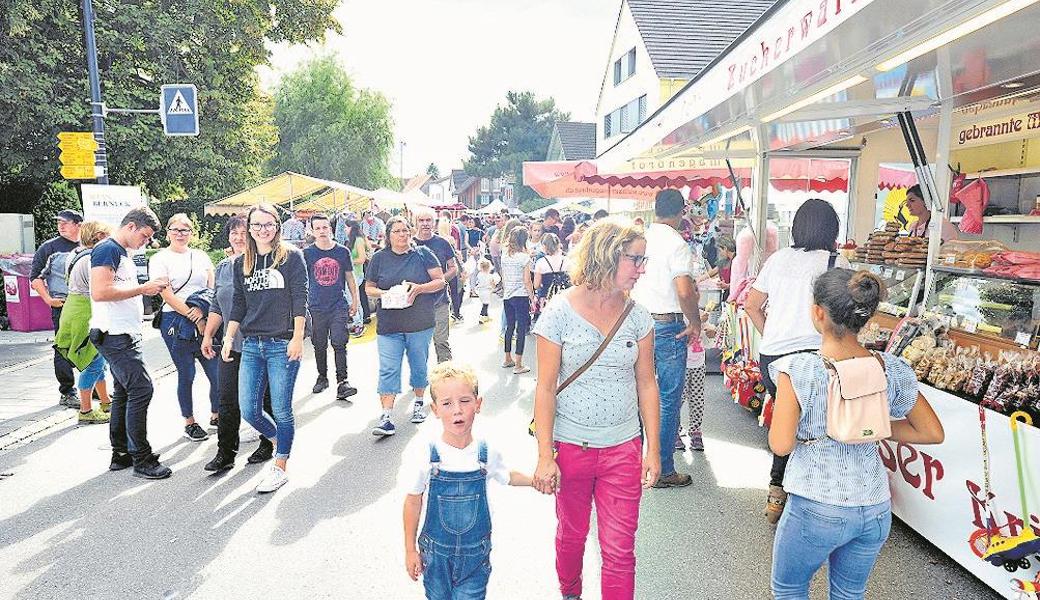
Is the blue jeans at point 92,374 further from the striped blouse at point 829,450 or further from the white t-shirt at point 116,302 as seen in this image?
the striped blouse at point 829,450

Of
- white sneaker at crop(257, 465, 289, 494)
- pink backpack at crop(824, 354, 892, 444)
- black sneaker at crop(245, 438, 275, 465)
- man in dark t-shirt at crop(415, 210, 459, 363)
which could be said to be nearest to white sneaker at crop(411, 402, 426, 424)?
man in dark t-shirt at crop(415, 210, 459, 363)

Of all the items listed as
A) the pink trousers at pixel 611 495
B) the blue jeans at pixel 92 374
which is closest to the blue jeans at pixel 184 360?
the blue jeans at pixel 92 374

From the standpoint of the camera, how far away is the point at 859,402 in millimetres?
2369

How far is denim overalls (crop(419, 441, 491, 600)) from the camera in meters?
2.64

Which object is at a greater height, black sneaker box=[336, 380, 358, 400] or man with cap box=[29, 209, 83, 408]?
man with cap box=[29, 209, 83, 408]

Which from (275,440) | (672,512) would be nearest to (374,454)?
(275,440)

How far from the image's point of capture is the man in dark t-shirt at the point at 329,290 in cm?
739

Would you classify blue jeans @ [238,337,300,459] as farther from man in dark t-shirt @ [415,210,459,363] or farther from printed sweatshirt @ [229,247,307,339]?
man in dark t-shirt @ [415,210,459,363]

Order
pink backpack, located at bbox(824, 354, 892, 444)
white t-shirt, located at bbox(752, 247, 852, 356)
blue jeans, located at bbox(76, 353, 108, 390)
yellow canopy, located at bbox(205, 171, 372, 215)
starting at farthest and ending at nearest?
1. yellow canopy, located at bbox(205, 171, 372, 215)
2. blue jeans, located at bbox(76, 353, 108, 390)
3. white t-shirt, located at bbox(752, 247, 852, 356)
4. pink backpack, located at bbox(824, 354, 892, 444)

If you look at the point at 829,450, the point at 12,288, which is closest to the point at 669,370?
the point at 829,450

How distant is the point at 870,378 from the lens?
2371 millimetres

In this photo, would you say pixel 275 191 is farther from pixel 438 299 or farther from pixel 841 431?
pixel 841 431

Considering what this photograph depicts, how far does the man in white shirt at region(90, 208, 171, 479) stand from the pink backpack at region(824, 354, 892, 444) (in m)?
4.58

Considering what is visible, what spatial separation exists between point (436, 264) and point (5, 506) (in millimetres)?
3583
